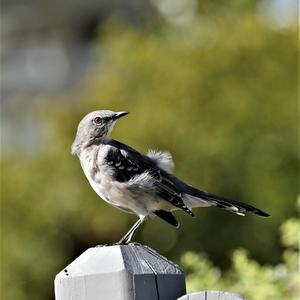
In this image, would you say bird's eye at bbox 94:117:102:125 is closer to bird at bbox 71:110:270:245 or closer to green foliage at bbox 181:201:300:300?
bird at bbox 71:110:270:245

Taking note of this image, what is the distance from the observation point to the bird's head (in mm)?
4547

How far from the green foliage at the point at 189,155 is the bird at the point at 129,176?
201 inches

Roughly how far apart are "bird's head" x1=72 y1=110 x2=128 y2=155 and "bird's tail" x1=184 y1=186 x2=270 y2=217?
58 centimetres

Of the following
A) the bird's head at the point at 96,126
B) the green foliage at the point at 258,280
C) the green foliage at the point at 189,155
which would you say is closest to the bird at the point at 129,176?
the bird's head at the point at 96,126

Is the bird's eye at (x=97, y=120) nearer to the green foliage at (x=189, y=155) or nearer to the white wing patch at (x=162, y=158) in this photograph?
the white wing patch at (x=162, y=158)

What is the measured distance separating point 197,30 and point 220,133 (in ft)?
8.78

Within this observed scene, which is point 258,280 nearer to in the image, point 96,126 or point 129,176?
point 129,176

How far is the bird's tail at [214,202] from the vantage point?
13.5ft

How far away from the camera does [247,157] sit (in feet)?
32.3

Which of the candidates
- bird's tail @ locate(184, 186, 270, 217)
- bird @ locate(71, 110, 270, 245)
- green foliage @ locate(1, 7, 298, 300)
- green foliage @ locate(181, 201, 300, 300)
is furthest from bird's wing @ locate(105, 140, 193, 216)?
green foliage @ locate(1, 7, 298, 300)

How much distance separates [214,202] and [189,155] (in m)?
5.46

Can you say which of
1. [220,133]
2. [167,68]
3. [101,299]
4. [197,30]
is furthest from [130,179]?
[197,30]

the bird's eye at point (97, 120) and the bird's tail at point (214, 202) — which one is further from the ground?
the bird's eye at point (97, 120)

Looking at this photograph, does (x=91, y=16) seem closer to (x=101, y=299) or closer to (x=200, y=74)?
(x=200, y=74)
